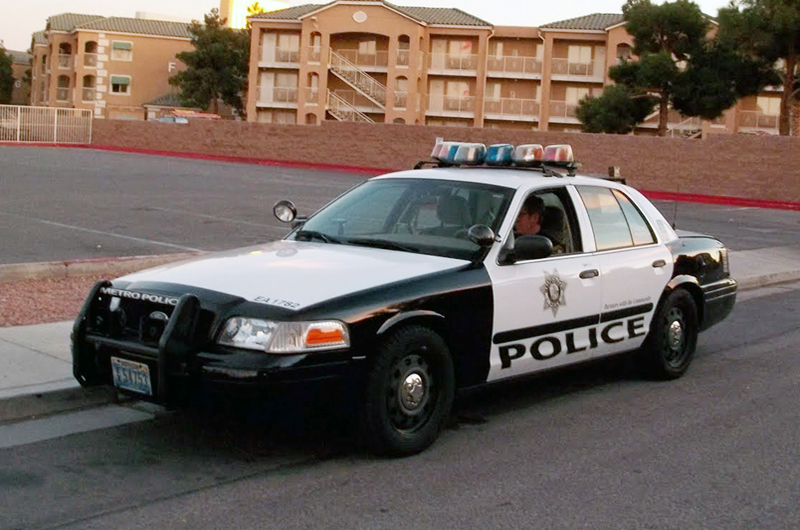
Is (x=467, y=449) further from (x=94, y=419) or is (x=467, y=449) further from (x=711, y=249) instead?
(x=711, y=249)

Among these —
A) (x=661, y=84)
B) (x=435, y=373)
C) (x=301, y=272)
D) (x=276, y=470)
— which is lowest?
(x=276, y=470)

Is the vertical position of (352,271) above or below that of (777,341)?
above

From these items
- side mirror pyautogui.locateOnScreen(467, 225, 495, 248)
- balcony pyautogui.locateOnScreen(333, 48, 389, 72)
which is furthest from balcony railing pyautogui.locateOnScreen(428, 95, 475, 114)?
side mirror pyautogui.locateOnScreen(467, 225, 495, 248)

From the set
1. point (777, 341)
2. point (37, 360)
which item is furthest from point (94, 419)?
point (777, 341)

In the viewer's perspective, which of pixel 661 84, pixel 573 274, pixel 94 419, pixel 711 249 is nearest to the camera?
pixel 94 419

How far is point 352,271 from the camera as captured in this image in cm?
639

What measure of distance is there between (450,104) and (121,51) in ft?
90.4

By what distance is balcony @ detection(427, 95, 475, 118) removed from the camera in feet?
213

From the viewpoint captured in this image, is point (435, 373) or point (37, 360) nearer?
point (435, 373)

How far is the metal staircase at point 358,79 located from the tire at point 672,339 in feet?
182

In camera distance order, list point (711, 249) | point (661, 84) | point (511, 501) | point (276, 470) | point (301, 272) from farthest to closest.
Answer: point (661, 84) < point (711, 249) < point (301, 272) < point (276, 470) < point (511, 501)

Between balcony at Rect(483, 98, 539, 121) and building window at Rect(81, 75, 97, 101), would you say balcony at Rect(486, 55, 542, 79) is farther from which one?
building window at Rect(81, 75, 97, 101)

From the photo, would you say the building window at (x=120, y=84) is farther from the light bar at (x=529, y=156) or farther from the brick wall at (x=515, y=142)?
the light bar at (x=529, y=156)

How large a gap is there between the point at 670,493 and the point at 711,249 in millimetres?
3874
